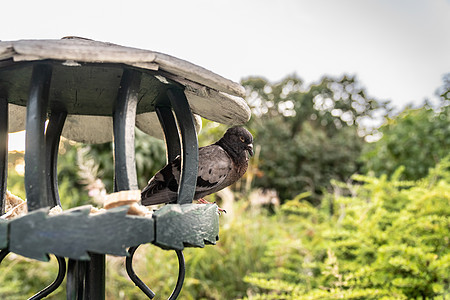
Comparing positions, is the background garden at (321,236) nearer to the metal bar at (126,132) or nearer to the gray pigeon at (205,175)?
the gray pigeon at (205,175)

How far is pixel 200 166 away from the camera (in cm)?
125

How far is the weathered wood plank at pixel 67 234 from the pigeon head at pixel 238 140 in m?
0.59

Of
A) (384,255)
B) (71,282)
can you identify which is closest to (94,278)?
(71,282)

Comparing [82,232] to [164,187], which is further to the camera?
[164,187]

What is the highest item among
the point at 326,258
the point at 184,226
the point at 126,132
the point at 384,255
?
the point at 126,132

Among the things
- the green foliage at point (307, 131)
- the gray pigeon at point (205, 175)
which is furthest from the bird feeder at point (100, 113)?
the green foliage at point (307, 131)

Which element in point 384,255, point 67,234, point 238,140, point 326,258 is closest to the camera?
point 67,234

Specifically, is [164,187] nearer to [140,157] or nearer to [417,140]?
[140,157]

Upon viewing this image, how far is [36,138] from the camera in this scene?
0.92 meters

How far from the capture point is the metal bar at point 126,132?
966 mm

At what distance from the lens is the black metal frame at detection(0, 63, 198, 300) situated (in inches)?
36.2

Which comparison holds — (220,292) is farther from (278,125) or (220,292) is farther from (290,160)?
(278,125)

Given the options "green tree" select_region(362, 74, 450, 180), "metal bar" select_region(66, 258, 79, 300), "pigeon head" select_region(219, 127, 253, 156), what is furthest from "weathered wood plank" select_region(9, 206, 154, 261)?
"green tree" select_region(362, 74, 450, 180)

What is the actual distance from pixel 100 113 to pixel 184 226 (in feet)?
2.03
